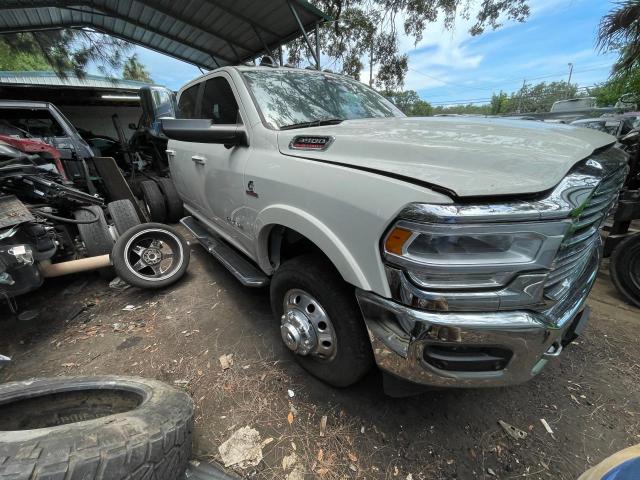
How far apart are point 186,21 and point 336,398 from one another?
28.4 feet

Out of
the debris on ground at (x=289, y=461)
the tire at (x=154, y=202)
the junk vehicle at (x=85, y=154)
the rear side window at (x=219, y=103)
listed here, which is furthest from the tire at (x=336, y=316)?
the tire at (x=154, y=202)

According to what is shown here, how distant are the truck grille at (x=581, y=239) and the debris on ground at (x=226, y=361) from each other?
1924 millimetres

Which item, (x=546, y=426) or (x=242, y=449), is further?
(x=546, y=426)

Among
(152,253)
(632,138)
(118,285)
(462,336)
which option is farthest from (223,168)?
(632,138)

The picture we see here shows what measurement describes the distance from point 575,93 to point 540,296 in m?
50.7

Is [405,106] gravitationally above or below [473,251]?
above

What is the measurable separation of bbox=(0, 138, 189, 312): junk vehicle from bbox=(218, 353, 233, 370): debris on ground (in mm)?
1301

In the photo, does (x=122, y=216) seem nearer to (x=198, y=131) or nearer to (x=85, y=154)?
(x=198, y=131)

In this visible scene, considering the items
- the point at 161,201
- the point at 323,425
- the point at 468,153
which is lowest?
the point at 323,425

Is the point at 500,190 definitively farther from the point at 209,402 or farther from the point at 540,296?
the point at 209,402

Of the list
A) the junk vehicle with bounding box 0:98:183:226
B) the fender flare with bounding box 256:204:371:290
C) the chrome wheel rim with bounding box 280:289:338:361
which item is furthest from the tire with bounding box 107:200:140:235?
the chrome wheel rim with bounding box 280:289:338:361

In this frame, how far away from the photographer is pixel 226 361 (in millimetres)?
2242

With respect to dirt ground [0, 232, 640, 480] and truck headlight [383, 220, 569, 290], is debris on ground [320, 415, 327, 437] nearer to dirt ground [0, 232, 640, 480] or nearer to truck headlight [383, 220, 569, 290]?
dirt ground [0, 232, 640, 480]

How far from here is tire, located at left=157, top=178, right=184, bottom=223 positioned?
5478 mm
